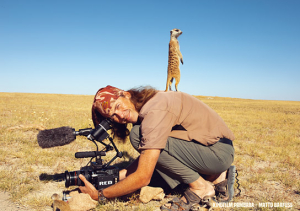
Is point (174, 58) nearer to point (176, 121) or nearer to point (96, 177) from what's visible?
point (176, 121)

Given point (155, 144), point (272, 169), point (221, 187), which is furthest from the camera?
point (272, 169)

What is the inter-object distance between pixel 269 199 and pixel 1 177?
3524mm

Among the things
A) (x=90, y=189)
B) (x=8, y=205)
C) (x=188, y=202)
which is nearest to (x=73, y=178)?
(x=90, y=189)

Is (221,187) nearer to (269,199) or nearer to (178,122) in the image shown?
(269,199)

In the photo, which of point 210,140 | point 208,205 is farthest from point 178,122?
point 208,205

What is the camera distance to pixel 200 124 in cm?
226

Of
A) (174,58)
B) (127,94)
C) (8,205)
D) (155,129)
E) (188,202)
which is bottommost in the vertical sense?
(8,205)

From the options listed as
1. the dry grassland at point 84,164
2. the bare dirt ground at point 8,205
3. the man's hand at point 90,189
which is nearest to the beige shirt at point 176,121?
the man's hand at point 90,189

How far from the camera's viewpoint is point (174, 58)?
9.95 meters

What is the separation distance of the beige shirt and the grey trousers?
83 millimetres

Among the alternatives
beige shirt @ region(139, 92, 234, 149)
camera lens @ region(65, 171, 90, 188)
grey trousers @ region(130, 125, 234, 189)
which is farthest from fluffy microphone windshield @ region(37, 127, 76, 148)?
beige shirt @ region(139, 92, 234, 149)

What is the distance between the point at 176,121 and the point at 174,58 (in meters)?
8.15

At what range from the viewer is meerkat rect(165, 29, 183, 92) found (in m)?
9.91

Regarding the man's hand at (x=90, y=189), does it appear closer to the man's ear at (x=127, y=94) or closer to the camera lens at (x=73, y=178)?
the camera lens at (x=73, y=178)
